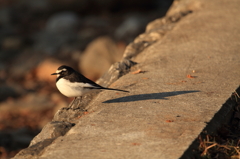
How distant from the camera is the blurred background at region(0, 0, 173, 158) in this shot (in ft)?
34.1

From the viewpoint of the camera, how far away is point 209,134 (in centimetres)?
398

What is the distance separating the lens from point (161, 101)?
4.69 metres

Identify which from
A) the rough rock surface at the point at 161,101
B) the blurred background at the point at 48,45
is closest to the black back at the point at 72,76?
the rough rock surface at the point at 161,101

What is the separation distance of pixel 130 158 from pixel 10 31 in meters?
13.2

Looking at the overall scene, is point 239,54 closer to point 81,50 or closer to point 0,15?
point 81,50

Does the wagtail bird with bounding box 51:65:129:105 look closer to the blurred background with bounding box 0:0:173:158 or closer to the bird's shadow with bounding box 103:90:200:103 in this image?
the bird's shadow with bounding box 103:90:200:103

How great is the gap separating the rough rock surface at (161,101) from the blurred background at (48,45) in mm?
3398

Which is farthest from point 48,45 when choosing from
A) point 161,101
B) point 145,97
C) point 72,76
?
point 161,101

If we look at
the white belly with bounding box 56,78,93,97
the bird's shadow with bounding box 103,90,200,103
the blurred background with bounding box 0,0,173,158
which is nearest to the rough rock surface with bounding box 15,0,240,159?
the bird's shadow with bounding box 103,90,200,103

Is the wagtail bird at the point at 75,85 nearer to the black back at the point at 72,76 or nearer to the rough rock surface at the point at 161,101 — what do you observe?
the black back at the point at 72,76

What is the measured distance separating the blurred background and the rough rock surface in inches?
134

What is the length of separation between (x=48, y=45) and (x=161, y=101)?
34.7 ft

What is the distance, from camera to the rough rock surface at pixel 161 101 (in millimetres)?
3731

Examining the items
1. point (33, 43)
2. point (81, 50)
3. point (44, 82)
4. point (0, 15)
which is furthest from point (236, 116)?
point (0, 15)
